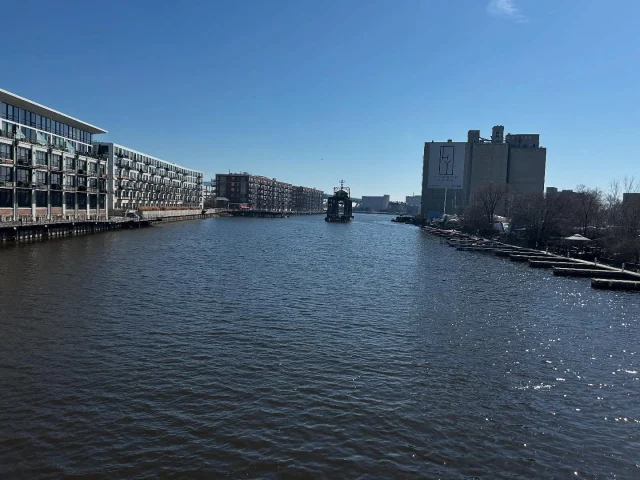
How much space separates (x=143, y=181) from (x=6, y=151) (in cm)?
7281

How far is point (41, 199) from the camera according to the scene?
2899 inches

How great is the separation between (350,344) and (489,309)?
13890 millimetres

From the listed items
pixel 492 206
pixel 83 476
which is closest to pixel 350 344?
pixel 83 476

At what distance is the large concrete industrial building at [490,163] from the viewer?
17088 centimetres

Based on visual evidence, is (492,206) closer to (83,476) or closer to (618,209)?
(618,209)

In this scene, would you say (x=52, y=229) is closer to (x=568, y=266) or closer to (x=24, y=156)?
(x=24, y=156)

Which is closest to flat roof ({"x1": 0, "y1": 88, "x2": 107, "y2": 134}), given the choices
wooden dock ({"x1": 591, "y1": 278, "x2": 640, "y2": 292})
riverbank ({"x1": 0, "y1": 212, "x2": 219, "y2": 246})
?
riverbank ({"x1": 0, "y1": 212, "x2": 219, "y2": 246})

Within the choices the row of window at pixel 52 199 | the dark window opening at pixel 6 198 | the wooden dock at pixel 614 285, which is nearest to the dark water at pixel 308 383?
the wooden dock at pixel 614 285

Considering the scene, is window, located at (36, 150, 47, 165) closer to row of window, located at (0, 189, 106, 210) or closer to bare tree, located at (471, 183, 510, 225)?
row of window, located at (0, 189, 106, 210)

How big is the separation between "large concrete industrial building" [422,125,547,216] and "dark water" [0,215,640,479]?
14332 centimetres

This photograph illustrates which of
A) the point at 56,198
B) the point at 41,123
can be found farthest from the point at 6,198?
the point at 41,123

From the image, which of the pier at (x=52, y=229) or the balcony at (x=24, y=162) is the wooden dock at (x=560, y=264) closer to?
the pier at (x=52, y=229)

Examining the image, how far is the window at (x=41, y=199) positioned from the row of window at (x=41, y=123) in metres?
10.3

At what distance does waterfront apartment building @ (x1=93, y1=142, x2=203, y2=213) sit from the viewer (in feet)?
371
